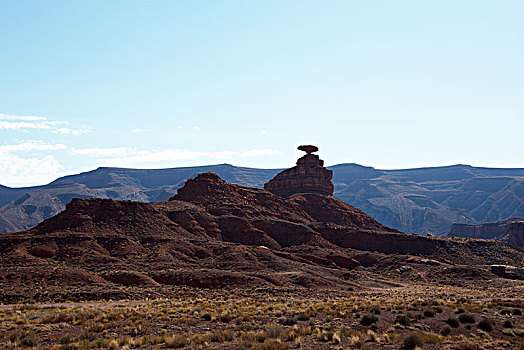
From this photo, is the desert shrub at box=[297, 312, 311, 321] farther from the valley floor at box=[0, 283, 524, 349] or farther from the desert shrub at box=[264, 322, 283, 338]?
the desert shrub at box=[264, 322, 283, 338]

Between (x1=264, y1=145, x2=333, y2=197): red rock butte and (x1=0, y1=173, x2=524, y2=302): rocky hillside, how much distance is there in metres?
9.06

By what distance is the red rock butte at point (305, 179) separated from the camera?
102438 millimetres

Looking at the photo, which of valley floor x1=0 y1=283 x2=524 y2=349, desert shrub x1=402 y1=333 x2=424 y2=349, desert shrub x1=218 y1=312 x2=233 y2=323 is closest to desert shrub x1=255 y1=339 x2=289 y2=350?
valley floor x1=0 y1=283 x2=524 y2=349

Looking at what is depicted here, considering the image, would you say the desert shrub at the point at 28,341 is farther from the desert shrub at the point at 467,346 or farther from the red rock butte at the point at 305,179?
the red rock butte at the point at 305,179

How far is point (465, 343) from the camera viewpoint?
1691 centimetres

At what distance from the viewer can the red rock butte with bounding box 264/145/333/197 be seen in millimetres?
102438

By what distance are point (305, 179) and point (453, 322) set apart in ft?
271

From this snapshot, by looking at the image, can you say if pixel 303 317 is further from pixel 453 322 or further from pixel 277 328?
pixel 453 322

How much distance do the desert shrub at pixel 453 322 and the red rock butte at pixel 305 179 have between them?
80.9 meters

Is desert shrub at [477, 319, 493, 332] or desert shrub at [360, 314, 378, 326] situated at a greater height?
desert shrub at [477, 319, 493, 332]

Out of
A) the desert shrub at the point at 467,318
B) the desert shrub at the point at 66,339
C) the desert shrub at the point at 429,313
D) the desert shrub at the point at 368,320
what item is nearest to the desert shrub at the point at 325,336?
the desert shrub at the point at 368,320

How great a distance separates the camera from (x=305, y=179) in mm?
103000

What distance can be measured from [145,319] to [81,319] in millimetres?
3159

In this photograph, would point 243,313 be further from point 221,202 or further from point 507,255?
point 507,255
